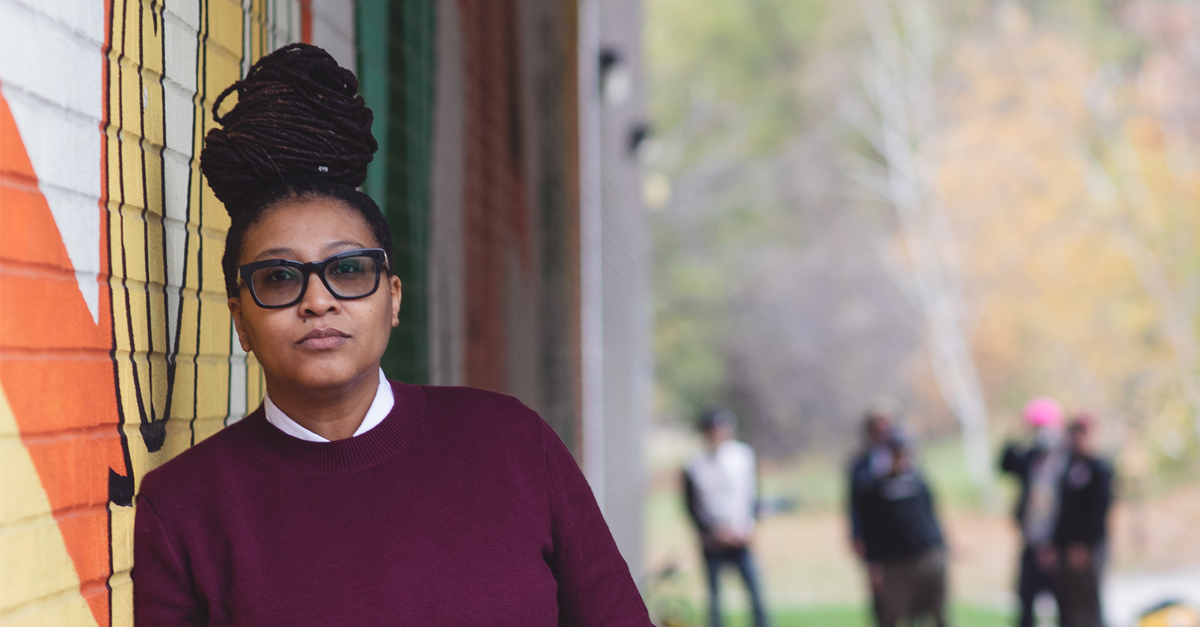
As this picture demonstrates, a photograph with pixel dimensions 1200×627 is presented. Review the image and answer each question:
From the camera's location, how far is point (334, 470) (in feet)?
5.91

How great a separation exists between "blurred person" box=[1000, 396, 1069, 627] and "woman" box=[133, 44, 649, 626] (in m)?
8.00

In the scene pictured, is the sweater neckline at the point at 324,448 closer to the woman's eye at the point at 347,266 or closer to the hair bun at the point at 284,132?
the woman's eye at the point at 347,266

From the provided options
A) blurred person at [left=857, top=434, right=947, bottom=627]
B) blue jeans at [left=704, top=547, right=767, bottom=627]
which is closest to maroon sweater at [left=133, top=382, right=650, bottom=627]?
blurred person at [left=857, top=434, right=947, bottom=627]

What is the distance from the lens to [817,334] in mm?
29578

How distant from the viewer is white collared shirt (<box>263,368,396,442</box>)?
5.98ft

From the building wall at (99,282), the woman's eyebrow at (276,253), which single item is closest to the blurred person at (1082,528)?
the building wall at (99,282)

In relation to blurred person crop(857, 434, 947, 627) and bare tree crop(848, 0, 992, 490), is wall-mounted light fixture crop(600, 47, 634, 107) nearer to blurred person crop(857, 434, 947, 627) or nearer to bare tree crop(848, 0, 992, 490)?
blurred person crop(857, 434, 947, 627)

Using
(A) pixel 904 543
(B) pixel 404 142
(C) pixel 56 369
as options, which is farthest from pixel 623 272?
(C) pixel 56 369

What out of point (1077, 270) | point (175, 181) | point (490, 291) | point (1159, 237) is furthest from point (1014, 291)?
point (175, 181)

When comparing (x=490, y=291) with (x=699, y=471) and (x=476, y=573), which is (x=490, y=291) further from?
(x=699, y=471)

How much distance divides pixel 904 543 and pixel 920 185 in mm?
21752

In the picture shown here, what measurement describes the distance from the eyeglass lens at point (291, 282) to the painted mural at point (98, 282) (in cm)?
30

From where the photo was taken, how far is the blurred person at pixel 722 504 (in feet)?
33.4

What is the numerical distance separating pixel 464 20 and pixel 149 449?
9.52ft
